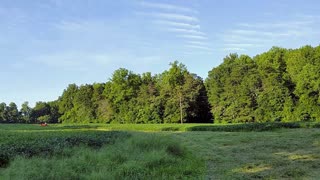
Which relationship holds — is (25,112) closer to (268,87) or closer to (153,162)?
(268,87)

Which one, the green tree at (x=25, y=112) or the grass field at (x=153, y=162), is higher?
the green tree at (x=25, y=112)

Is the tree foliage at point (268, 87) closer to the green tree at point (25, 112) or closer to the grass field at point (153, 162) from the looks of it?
the grass field at point (153, 162)

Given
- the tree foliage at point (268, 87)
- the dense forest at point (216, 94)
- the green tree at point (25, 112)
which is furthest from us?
the green tree at point (25, 112)

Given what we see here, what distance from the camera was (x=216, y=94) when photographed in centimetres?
4722

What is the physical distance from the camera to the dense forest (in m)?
38.0

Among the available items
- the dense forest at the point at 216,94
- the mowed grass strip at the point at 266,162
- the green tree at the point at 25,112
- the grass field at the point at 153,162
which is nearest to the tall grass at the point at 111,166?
the grass field at the point at 153,162

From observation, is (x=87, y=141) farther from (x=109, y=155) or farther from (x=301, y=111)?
(x=301, y=111)

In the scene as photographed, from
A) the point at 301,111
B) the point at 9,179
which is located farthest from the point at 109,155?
the point at 301,111

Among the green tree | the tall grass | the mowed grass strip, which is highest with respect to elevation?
the green tree

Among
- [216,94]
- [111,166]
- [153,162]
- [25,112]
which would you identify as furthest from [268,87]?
[25,112]

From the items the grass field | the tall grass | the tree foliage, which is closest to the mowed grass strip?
the grass field

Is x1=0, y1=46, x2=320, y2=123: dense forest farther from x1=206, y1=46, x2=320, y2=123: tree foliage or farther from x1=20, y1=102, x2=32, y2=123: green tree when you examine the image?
x1=20, y1=102, x2=32, y2=123: green tree

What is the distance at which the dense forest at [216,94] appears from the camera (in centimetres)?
3797

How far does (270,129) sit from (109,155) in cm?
1763
